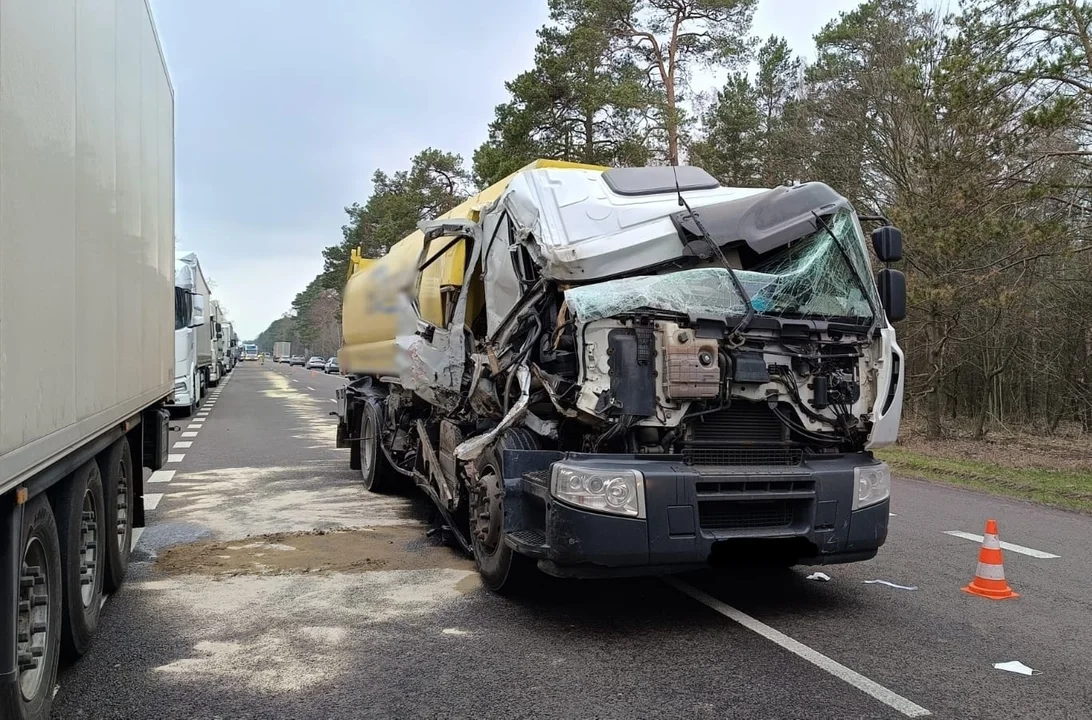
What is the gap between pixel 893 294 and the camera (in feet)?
17.7

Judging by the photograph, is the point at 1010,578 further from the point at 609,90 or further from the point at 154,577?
the point at 609,90

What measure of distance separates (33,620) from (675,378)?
312 centimetres

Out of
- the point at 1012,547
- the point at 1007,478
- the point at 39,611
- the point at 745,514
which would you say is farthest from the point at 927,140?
the point at 39,611

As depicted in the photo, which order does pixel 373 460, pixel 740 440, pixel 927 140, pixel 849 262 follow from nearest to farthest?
pixel 740 440
pixel 849 262
pixel 373 460
pixel 927 140

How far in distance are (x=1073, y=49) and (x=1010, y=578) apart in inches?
341

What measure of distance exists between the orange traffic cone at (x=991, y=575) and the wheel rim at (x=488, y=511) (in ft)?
10.5

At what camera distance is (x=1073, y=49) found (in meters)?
11.3

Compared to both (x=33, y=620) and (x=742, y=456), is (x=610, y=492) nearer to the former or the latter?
(x=742, y=456)

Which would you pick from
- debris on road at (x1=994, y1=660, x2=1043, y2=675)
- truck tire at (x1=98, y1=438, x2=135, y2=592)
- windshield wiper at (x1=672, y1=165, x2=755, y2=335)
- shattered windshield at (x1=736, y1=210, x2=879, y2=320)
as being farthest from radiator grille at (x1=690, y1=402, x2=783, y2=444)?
truck tire at (x1=98, y1=438, x2=135, y2=592)

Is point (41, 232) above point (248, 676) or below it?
above

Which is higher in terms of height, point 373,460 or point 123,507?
point 123,507

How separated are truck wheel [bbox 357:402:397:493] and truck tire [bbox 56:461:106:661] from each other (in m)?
4.36

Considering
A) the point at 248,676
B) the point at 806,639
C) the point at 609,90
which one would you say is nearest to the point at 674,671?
the point at 806,639

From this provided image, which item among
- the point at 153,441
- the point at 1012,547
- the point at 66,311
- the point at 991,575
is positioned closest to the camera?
the point at 66,311
